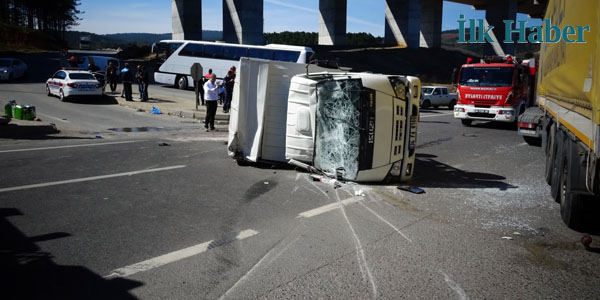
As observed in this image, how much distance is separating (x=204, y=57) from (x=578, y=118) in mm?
27475

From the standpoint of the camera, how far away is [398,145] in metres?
8.06

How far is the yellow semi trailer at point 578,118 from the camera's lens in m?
4.27

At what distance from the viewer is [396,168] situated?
8.11 m

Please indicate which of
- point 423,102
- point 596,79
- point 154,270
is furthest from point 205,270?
point 423,102

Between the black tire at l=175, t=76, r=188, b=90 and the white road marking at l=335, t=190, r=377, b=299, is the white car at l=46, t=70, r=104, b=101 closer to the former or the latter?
the black tire at l=175, t=76, r=188, b=90

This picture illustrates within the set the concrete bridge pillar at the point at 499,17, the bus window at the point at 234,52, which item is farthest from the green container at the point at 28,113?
the concrete bridge pillar at the point at 499,17

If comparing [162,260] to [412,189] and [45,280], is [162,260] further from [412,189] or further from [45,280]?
[412,189]

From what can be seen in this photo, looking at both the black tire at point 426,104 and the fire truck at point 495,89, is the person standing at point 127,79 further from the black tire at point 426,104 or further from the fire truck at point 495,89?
the black tire at point 426,104

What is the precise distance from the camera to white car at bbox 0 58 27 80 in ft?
93.7

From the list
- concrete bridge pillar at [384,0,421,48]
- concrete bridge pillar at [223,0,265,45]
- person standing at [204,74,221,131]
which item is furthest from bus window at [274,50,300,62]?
concrete bridge pillar at [384,0,421,48]

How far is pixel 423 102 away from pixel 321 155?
79.6ft

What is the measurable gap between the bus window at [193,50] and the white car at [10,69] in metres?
10.7

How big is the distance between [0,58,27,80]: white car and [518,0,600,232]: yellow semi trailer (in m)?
31.1

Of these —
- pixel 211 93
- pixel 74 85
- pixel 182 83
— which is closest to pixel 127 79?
pixel 74 85
